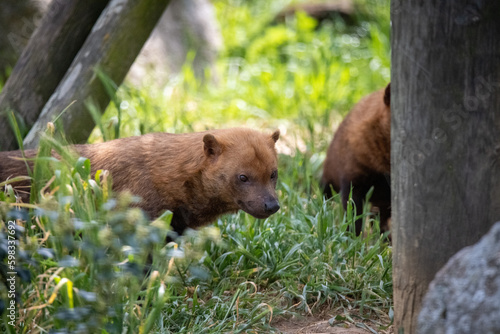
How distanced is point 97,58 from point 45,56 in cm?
46

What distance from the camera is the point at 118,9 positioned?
4777 millimetres

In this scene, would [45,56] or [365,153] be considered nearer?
[45,56]

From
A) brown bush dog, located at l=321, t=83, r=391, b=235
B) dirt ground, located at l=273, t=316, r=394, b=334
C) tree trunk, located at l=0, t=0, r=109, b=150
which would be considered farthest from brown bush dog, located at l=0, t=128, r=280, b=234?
brown bush dog, located at l=321, t=83, r=391, b=235

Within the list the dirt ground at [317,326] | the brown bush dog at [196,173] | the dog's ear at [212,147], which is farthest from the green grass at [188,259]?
the dog's ear at [212,147]

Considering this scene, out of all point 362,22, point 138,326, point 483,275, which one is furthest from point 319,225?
point 362,22

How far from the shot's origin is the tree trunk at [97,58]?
15.6 ft

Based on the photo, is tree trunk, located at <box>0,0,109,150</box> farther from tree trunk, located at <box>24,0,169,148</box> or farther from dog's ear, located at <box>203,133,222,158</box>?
dog's ear, located at <box>203,133,222,158</box>

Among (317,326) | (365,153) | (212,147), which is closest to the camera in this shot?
(317,326)

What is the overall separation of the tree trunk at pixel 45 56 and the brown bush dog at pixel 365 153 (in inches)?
86.4

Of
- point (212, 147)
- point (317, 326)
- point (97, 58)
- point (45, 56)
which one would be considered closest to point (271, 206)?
point (212, 147)

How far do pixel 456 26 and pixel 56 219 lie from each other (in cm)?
182

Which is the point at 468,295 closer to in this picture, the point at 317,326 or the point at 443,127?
the point at 443,127

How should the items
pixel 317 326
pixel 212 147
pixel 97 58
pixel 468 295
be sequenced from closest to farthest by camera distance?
pixel 468 295
pixel 317 326
pixel 212 147
pixel 97 58

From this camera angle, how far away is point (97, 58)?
481cm
